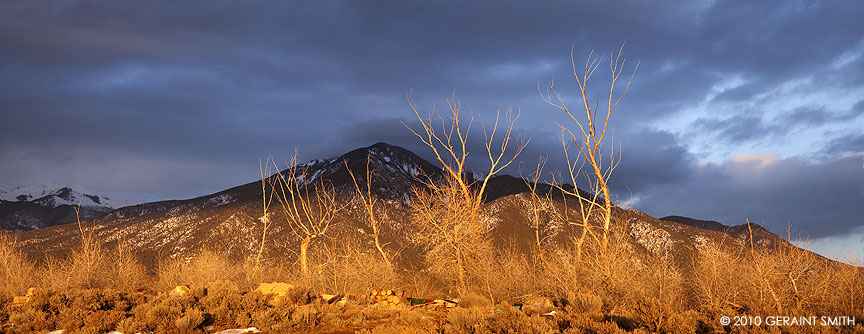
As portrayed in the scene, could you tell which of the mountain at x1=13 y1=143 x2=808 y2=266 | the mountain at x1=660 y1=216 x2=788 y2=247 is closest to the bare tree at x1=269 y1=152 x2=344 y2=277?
the mountain at x1=13 y1=143 x2=808 y2=266

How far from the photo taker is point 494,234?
75.7m

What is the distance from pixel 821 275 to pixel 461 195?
13304mm

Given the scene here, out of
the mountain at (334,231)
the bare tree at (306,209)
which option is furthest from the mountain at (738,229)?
the bare tree at (306,209)

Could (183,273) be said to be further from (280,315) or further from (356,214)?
(356,214)

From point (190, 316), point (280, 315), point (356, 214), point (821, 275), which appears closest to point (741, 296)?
point (821, 275)

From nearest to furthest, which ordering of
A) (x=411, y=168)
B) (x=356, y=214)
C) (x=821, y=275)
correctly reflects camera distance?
(x=821, y=275) → (x=356, y=214) → (x=411, y=168)

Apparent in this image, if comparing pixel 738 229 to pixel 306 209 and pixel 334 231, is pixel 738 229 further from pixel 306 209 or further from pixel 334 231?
pixel 306 209
